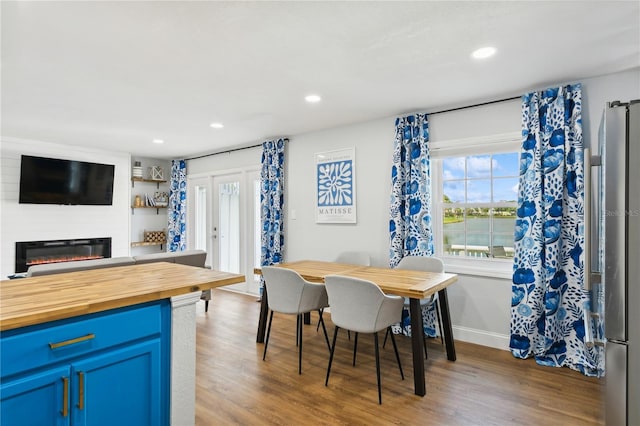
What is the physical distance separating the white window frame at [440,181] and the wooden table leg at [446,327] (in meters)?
0.58

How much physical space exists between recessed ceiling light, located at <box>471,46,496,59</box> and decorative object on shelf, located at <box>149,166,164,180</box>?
5967mm

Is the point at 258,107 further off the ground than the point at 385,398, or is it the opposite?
the point at 258,107

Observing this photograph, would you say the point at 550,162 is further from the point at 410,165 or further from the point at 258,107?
the point at 258,107

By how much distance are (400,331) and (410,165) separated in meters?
1.81

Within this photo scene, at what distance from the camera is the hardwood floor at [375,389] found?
2.18m

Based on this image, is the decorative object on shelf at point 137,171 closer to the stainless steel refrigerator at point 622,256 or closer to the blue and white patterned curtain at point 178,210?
the blue and white patterned curtain at point 178,210

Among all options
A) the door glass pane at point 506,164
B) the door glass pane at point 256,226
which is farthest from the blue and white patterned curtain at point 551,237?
the door glass pane at point 256,226

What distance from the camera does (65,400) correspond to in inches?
48.6

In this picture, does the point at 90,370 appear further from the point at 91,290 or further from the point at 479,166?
the point at 479,166

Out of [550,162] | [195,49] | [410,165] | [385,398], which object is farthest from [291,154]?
[385,398]

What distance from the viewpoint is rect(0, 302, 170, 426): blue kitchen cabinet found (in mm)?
1139

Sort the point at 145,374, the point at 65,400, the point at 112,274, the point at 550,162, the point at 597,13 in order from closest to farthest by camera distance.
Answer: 1. the point at 65,400
2. the point at 145,374
3. the point at 112,274
4. the point at 597,13
5. the point at 550,162

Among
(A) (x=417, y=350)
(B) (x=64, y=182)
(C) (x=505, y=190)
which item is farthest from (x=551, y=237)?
(B) (x=64, y=182)

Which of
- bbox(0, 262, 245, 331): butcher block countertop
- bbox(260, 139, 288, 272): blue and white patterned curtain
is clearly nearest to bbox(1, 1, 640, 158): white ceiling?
bbox(260, 139, 288, 272): blue and white patterned curtain
